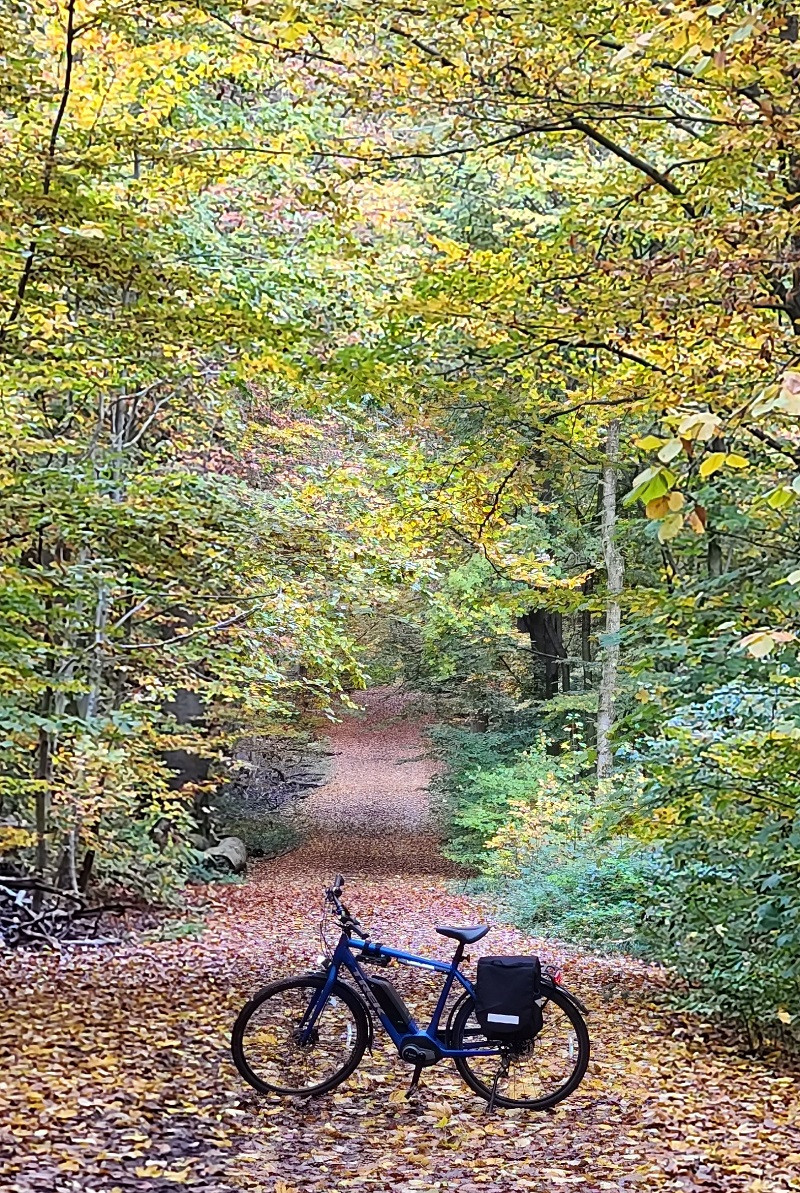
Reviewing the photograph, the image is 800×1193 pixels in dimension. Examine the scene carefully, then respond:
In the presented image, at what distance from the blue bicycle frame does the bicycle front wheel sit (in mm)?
29

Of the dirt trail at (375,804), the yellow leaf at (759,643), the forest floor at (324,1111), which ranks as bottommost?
the dirt trail at (375,804)

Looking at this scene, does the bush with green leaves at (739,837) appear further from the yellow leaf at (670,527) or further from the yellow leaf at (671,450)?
the yellow leaf at (671,450)

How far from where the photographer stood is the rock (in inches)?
647

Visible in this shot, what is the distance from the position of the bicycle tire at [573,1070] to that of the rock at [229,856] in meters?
11.1

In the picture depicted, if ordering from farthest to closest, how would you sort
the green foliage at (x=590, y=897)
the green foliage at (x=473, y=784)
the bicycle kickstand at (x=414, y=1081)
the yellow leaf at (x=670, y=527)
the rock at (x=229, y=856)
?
the green foliage at (x=473, y=784), the rock at (x=229, y=856), the green foliage at (x=590, y=897), the bicycle kickstand at (x=414, y=1081), the yellow leaf at (x=670, y=527)

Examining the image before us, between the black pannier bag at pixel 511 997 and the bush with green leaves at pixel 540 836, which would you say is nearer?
the black pannier bag at pixel 511 997

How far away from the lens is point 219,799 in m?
19.8

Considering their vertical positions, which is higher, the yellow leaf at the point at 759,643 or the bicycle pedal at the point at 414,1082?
the yellow leaf at the point at 759,643

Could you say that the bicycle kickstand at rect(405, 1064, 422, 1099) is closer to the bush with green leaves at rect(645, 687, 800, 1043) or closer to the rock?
the bush with green leaves at rect(645, 687, 800, 1043)

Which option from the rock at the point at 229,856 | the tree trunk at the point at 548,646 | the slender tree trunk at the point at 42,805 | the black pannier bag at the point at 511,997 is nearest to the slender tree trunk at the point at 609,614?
the tree trunk at the point at 548,646

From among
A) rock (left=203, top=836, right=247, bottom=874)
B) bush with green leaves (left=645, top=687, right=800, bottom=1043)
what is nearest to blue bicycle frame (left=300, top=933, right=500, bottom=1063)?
bush with green leaves (left=645, top=687, right=800, bottom=1043)

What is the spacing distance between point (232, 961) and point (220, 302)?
19.4 feet

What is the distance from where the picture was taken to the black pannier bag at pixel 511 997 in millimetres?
5137

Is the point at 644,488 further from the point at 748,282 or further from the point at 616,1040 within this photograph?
the point at 616,1040
